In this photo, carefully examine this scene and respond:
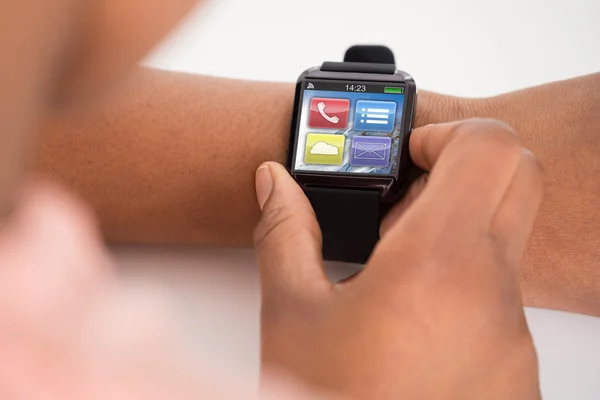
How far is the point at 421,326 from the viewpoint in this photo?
2.13 feet

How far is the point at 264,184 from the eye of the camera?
0.93m

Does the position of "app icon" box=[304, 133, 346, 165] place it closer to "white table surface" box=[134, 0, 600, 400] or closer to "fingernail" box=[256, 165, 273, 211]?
"fingernail" box=[256, 165, 273, 211]

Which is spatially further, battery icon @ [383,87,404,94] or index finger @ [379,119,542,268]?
battery icon @ [383,87,404,94]

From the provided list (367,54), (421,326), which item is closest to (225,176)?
(367,54)

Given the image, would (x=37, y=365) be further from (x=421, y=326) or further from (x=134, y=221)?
(x=134, y=221)

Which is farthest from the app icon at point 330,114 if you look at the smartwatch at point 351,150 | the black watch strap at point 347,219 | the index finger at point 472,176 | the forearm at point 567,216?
the forearm at point 567,216

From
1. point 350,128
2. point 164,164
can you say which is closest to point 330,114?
point 350,128

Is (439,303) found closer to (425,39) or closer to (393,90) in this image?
→ (393,90)

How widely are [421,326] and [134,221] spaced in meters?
0.60

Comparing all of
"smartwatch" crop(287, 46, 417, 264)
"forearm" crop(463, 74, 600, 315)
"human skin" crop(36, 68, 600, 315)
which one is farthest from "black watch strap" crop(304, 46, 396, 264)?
"forearm" crop(463, 74, 600, 315)

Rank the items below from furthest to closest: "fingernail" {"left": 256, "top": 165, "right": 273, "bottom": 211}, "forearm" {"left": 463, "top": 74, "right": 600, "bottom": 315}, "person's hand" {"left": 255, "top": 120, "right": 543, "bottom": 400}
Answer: "forearm" {"left": 463, "top": 74, "right": 600, "bottom": 315}, "fingernail" {"left": 256, "top": 165, "right": 273, "bottom": 211}, "person's hand" {"left": 255, "top": 120, "right": 543, "bottom": 400}

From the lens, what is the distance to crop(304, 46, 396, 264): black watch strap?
3.12 ft

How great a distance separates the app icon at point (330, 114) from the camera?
980 millimetres

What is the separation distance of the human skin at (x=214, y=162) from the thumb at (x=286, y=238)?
166mm
